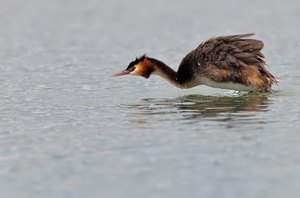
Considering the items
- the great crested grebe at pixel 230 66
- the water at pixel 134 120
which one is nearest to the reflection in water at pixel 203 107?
the water at pixel 134 120

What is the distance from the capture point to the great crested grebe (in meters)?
14.1

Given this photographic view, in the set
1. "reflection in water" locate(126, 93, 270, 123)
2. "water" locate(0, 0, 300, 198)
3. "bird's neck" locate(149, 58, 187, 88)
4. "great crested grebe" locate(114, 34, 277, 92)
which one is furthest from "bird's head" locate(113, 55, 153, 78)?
"reflection in water" locate(126, 93, 270, 123)

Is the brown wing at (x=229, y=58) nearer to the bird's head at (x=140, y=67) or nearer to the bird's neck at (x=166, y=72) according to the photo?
the bird's neck at (x=166, y=72)

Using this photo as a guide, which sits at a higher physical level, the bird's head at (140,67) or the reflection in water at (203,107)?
the bird's head at (140,67)

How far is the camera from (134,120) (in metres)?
11.9

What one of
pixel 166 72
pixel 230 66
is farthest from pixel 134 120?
pixel 166 72

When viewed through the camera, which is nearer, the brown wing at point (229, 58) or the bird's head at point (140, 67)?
the brown wing at point (229, 58)

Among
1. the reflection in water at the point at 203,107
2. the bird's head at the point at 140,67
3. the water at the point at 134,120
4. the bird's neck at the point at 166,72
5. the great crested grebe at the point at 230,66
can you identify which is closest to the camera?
the water at the point at 134,120

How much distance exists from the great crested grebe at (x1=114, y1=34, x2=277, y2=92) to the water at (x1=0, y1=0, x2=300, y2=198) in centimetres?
29

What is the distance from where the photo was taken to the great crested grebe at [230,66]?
557 inches

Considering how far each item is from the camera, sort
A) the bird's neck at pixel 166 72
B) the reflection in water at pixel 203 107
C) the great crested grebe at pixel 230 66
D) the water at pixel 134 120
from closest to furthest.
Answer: the water at pixel 134 120
the reflection in water at pixel 203 107
the great crested grebe at pixel 230 66
the bird's neck at pixel 166 72

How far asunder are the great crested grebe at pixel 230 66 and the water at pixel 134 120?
0.29 metres

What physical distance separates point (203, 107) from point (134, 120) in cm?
155

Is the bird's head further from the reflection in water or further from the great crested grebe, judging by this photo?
the reflection in water
